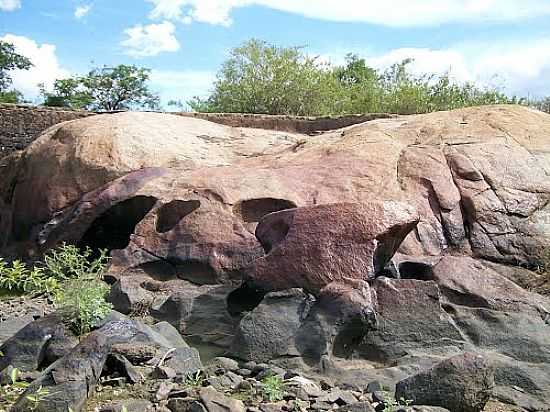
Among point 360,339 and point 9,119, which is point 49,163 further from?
point 360,339

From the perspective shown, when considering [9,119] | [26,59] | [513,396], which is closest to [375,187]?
[513,396]

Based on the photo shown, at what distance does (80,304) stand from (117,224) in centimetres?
332

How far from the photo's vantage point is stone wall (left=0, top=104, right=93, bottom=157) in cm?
1069

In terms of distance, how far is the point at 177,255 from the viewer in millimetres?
6582

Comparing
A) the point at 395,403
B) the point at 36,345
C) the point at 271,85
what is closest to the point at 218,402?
the point at 395,403

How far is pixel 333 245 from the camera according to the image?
5.22 m

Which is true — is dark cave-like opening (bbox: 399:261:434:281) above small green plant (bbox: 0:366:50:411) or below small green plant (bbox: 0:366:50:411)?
below

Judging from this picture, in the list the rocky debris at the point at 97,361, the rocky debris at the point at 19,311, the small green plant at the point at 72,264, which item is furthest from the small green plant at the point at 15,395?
the rocky debris at the point at 19,311

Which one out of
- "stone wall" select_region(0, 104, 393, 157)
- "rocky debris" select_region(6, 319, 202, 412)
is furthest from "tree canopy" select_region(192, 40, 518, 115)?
"rocky debris" select_region(6, 319, 202, 412)

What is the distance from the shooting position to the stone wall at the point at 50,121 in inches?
421

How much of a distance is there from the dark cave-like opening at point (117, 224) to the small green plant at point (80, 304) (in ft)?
9.30

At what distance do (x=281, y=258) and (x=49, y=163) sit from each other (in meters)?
4.43

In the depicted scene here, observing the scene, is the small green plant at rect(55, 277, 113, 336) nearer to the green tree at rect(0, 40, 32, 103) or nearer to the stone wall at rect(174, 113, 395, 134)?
the stone wall at rect(174, 113, 395, 134)

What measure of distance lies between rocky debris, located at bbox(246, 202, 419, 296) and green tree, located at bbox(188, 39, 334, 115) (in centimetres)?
1143
